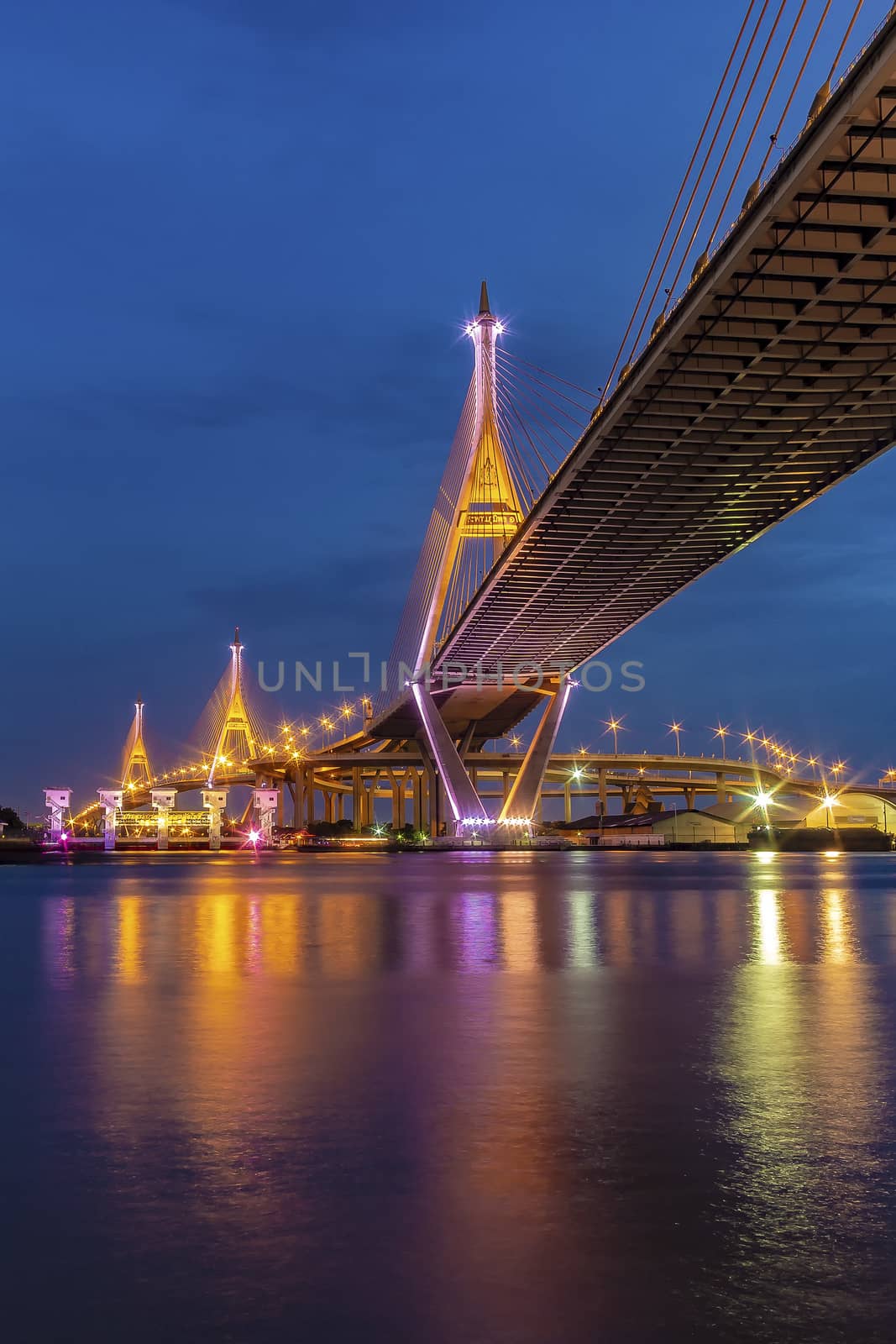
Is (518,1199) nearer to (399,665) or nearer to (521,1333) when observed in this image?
(521,1333)

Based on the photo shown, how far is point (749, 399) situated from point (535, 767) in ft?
129

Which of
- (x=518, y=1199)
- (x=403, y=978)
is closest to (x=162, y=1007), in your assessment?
(x=403, y=978)

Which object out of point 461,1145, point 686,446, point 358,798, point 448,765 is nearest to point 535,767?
point 448,765

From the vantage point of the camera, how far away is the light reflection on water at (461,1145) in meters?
3.41

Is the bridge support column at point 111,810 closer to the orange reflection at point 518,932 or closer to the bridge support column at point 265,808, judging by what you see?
the bridge support column at point 265,808

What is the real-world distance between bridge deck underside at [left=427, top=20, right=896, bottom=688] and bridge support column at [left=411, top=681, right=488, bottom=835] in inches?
394

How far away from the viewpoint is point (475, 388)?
66.3 m

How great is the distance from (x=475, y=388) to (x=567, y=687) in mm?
20608

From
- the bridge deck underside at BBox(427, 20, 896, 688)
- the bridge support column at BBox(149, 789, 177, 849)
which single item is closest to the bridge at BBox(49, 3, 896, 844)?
A: the bridge deck underside at BBox(427, 20, 896, 688)

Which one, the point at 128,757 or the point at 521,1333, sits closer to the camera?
the point at 521,1333

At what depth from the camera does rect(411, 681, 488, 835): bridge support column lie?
2906 inches

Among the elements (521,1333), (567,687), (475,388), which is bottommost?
(521,1333)

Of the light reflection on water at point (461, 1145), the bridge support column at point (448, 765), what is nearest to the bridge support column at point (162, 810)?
the bridge support column at point (448, 765)

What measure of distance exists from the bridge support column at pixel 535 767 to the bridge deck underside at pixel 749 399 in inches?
434
